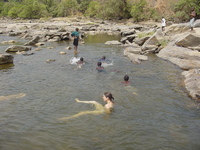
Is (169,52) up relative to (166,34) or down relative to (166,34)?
down

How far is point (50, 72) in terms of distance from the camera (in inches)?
Result: 532

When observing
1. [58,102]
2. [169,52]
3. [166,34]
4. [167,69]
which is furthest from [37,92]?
[166,34]

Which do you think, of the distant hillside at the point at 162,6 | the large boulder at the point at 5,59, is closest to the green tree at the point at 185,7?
the distant hillside at the point at 162,6

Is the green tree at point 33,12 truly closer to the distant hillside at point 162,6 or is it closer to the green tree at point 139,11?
the green tree at point 139,11

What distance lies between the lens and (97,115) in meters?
7.82

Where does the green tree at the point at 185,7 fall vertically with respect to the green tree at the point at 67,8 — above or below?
below

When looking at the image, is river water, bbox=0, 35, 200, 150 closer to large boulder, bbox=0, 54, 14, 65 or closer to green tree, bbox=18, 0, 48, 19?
large boulder, bbox=0, 54, 14, 65

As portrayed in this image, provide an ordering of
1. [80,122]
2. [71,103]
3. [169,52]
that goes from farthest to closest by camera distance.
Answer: [169,52], [71,103], [80,122]

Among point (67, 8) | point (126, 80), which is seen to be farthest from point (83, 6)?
point (126, 80)

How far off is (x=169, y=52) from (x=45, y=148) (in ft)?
50.4

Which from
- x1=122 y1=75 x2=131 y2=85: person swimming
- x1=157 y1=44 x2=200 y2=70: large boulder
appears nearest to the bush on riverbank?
x1=157 y1=44 x2=200 y2=70: large boulder

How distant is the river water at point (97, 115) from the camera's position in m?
6.14

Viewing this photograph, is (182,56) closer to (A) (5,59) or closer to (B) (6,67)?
(B) (6,67)

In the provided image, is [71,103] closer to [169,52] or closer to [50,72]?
[50,72]
